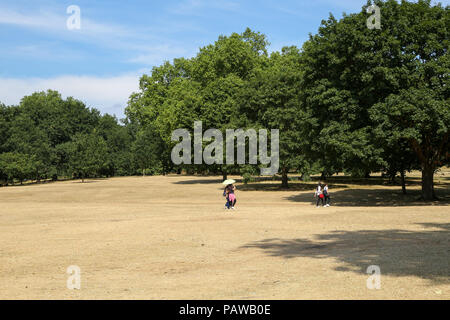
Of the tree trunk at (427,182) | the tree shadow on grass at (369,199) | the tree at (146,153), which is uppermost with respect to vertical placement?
the tree at (146,153)

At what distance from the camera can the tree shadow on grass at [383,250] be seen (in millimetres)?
10234

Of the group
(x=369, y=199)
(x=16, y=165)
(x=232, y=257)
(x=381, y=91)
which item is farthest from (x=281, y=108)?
(x=16, y=165)

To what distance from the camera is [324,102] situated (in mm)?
29781

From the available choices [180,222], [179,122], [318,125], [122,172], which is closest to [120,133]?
[122,172]

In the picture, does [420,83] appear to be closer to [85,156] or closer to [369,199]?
[369,199]

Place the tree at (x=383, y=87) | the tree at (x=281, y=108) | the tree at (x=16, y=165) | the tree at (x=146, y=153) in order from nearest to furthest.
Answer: the tree at (x=383, y=87), the tree at (x=281, y=108), the tree at (x=16, y=165), the tree at (x=146, y=153)

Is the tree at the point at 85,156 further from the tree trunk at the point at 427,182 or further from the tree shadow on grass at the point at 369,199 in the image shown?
the tree trunk at the point at 427,182

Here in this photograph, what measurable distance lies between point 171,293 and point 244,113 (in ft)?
134

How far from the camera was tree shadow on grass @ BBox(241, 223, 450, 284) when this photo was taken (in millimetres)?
10234

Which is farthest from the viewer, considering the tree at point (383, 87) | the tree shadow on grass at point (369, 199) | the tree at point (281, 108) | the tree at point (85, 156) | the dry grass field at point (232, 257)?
the tree at point (85, 156)

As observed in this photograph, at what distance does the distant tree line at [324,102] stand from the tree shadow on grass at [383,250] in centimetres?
1193

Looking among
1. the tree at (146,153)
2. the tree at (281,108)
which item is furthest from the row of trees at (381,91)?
the tree at (146,153)
